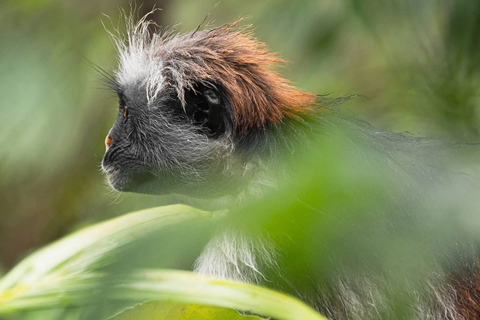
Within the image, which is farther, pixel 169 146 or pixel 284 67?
pixel 284 67

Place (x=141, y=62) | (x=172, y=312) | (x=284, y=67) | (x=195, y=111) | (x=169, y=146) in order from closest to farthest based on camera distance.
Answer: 1. (x=172, y=312)
2. (x=195, y=111)
3. (x=169, y=146)
4. (x=141, y=62)
5. (x=284, y=67)

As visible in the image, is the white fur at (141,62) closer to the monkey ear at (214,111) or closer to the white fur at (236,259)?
the monkey ear at (214,111)

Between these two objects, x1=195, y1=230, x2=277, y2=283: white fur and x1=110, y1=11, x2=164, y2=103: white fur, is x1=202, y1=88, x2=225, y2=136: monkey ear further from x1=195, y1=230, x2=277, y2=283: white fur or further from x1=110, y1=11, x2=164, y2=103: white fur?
x1=195, y1=230, x2=277, y2=283: white fur

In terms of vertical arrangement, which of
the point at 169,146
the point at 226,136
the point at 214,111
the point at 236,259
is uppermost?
the point at 214,111

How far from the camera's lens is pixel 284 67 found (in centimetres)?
405

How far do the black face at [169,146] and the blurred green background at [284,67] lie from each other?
22cm

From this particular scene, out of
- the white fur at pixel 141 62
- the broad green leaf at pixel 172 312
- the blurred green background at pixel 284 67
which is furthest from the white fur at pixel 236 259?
the broad green leaf at pixel 172 312

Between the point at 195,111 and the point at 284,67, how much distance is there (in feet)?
2.71

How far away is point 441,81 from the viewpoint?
2.45 metres

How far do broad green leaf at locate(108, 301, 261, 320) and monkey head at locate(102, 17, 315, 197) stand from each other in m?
1.50

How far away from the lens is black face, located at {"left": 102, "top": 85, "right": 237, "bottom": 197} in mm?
3398

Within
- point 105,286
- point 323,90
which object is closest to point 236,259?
point 105,286

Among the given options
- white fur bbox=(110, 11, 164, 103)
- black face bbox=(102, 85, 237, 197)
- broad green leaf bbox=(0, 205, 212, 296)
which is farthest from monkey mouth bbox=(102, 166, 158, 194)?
broad green leaf bbox=(0, 205, 212, 296)

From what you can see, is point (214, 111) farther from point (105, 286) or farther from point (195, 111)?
point (105, 286)
